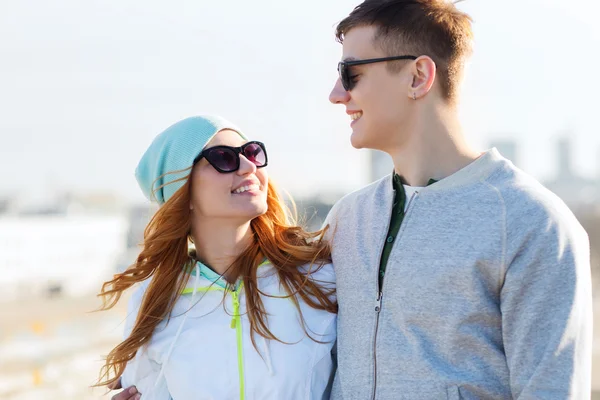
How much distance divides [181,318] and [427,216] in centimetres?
120

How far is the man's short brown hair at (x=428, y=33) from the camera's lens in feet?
10.2

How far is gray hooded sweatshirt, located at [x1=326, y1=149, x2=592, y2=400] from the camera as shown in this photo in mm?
2570

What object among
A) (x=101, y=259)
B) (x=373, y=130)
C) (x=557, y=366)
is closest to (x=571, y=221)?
(x=557, y=366)

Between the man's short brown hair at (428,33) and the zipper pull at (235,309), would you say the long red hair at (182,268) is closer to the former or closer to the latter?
the zipper pull at (235,309)

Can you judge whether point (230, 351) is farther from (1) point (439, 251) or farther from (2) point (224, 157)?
(1) point (439, 251)

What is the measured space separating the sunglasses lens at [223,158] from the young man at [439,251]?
0.56 metres

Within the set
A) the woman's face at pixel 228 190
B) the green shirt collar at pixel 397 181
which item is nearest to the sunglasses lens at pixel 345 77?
the green shirt collar at pixel 397 181

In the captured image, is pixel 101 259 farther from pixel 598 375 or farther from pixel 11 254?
pixel 598 375

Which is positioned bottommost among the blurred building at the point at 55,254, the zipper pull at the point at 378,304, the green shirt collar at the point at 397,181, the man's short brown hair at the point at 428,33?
the blurred building at the point at 55,254

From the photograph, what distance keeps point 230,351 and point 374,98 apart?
1183 millimetres

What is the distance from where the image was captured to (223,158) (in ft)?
11.8

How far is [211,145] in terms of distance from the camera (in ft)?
11.9

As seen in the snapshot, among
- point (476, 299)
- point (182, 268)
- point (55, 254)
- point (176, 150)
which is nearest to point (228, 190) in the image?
point (176, 150)

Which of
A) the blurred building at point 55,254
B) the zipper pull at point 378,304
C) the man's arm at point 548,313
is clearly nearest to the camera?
the man's arm at point 548,313
